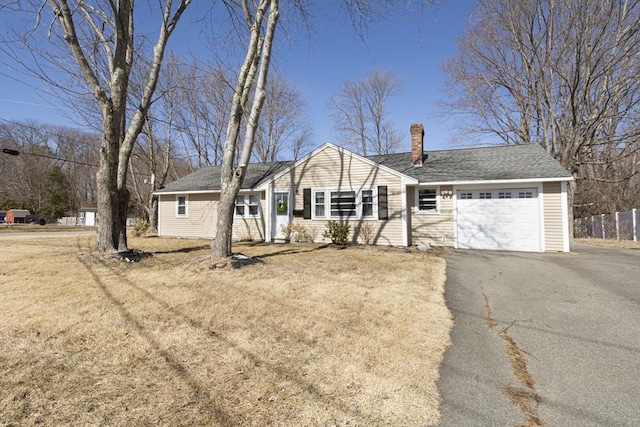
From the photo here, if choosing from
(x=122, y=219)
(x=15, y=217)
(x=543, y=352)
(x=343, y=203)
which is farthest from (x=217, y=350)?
(x=15, y=217)

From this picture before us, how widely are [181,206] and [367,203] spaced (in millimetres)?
9618

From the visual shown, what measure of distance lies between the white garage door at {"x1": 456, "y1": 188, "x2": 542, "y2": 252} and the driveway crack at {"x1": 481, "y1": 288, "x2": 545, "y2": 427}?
8.91m

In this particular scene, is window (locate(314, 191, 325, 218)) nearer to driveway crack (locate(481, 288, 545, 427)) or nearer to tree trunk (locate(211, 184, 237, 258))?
tree trunk (locate(211, 184, 237, 258))

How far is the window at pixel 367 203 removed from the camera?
12.9m

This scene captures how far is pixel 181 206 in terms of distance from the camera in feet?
55.2

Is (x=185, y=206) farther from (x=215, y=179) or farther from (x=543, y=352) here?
(x=543, y=352)

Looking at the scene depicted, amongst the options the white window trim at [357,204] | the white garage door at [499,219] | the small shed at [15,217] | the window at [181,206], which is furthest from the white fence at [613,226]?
the small shed at [15,217]

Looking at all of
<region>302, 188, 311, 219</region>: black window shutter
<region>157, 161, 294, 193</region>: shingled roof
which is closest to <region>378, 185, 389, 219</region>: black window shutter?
<region>302, 188, 311, 219</region>: black window shutter

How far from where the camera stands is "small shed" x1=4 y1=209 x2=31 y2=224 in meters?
37.7

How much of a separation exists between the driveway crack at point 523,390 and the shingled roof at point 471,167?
9.24 meters

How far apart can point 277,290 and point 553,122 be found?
20.6 metres

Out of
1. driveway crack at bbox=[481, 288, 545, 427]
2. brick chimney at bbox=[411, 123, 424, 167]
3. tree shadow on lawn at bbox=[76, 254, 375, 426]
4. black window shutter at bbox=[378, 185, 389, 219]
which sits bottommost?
driveway crack at bbox=[481, 288, 545, 427]

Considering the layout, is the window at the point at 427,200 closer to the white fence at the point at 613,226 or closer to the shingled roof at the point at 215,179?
the shingled roof at the point at 215,179

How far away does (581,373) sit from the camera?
294cm
